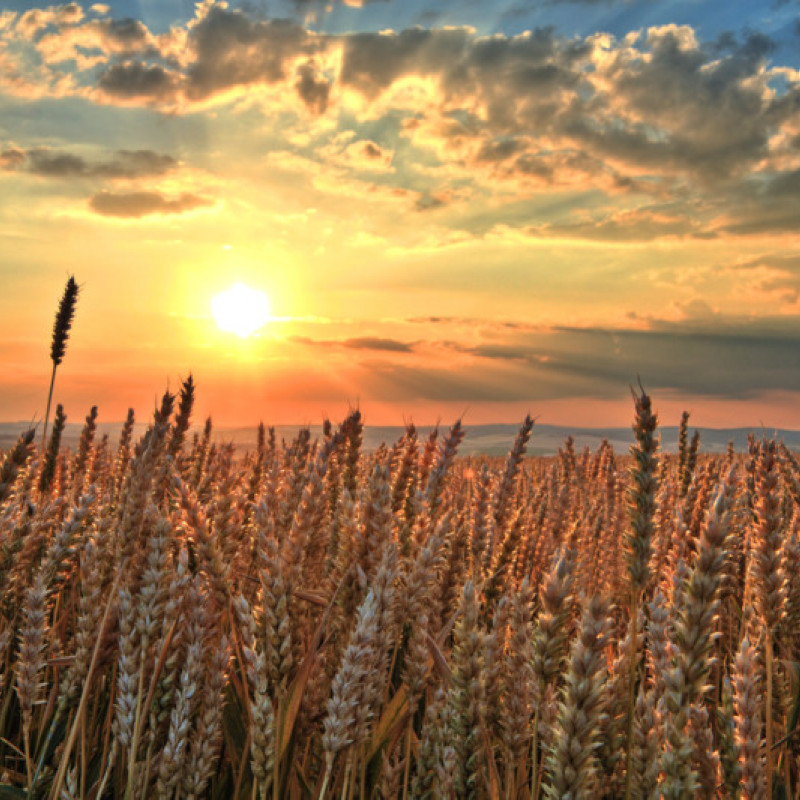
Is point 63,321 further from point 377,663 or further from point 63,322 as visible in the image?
point 377,663

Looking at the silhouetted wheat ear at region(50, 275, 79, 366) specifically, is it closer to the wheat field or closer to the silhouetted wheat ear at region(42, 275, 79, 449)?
the silhouetted wheat ear at region(42, 275, 79, 449)

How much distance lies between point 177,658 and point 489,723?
92 centimetres

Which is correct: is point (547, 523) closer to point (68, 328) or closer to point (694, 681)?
point (68, 328)

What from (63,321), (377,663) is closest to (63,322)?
(63,321)

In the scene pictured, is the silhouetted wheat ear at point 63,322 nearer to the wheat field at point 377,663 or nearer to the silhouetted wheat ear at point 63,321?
the silhouetted wheat ear at point 63,321

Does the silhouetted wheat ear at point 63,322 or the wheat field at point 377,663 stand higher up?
the silhouetted wheat ear at point 63,322

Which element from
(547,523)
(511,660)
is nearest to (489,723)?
(511,660)

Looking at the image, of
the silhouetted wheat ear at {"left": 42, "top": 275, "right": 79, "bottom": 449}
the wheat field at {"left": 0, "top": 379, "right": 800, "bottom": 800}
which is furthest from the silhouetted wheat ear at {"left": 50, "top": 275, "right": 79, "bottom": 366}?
the wheat field at {"left": 0, "top": 379, "right": 800, "bottom": 800}

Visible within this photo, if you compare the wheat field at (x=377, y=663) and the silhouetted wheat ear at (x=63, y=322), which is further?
the silhouetted wheat ear at (x=63, y=322)

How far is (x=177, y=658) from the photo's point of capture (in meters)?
2.04

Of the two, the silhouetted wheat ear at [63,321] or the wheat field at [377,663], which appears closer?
the wheat field at [377,663]

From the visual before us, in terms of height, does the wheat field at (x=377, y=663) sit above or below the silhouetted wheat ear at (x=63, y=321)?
below

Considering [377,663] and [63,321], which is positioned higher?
[63,321]

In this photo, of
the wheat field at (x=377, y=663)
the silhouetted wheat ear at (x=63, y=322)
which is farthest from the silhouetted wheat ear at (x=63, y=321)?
the wheat field at (x=377, y=663)
